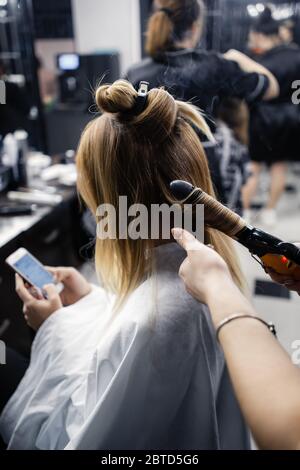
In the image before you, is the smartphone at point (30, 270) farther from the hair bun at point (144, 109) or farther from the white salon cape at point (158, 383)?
the hair bun at point (144, 109)

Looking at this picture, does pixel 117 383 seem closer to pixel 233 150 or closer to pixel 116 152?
pixel 116 152

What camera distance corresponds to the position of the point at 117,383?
84 cm

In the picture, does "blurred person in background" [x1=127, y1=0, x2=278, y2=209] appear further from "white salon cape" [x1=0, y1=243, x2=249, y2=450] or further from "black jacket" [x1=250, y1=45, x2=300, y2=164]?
"white salon cape" [x1=0, y1=243, x2=249, y2=450]

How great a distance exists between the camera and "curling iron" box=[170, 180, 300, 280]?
63 centimetres

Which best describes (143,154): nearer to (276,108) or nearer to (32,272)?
(32,272)

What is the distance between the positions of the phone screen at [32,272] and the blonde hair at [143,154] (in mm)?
322

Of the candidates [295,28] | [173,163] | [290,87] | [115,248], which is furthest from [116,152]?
[295,28]

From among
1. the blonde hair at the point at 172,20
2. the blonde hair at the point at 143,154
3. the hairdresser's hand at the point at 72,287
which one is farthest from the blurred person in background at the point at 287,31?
the hairdresser's hand at the point at 72,287

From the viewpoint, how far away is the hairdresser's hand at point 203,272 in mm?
617

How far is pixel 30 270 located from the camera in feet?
Answer: 3.61

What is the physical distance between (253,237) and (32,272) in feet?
2.21

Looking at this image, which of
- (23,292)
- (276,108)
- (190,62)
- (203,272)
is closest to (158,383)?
(203,272)

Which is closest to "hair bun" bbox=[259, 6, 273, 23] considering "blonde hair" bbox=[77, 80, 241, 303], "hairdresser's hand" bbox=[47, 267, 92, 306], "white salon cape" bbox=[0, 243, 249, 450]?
"blonde hair" bbox=[77, 80, 241, 303]

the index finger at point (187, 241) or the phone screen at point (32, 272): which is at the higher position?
the index finger at point (187, 241)
